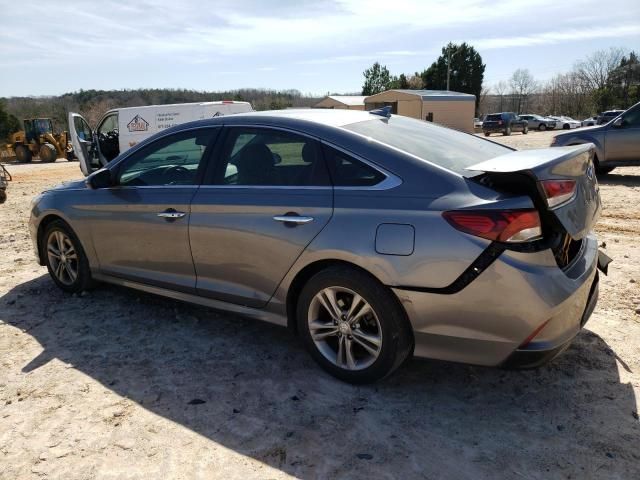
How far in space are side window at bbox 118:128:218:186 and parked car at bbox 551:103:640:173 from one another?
8.73 meters

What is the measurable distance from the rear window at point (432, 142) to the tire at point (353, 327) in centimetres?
82

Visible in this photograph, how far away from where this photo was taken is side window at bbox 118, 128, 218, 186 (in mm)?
3838

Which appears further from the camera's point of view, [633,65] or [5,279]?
[633,65]

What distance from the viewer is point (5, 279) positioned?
5562 mm

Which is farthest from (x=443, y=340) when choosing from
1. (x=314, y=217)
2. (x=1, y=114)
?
(x=1, y=114)

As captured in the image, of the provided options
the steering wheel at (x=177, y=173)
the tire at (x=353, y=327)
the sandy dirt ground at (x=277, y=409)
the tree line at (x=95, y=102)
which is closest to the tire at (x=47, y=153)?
the tree line at (x=95, y=102)

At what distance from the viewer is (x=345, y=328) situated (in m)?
3.12

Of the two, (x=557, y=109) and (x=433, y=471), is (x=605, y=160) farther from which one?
(x=557, y=109)

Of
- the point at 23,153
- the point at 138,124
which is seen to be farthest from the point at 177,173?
the point at 23,153

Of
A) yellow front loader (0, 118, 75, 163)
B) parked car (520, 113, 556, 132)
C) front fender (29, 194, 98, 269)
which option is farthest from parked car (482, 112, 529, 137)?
front fender (29, 194, 98, 269)

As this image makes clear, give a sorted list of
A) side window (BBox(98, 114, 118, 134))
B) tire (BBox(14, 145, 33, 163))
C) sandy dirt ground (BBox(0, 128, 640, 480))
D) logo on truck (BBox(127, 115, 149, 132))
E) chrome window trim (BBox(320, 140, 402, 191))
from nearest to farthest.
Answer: sandy dirt ground (BBox(0, 128, 640, 480))
chrome window trim (BBox(320, 140, 402, 191))
logo on truck (BBox(127, 115, 149, 132))
side window (BBox(98, 114, 118, 134))
tire (BBox(14, 145, 33, 163))

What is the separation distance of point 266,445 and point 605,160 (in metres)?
10.7

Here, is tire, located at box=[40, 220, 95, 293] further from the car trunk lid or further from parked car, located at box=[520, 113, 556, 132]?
parked car, located at box=[520, 113, 556, 132]

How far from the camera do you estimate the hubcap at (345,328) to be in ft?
9.97
